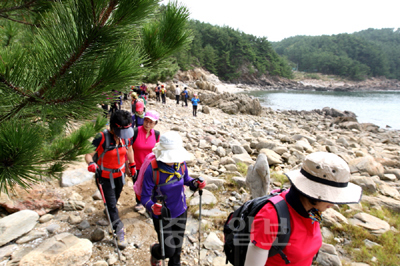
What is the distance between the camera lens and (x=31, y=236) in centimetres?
295

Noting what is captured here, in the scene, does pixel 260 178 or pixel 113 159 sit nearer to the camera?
pixel 113 159

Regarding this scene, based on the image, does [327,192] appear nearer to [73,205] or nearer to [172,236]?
[172,236]

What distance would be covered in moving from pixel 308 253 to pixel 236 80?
77958 mm

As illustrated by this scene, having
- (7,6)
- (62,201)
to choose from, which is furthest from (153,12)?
(62,201)

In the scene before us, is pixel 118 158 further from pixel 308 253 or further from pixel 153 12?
pixel 308 253

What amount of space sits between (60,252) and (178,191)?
65.4 inches

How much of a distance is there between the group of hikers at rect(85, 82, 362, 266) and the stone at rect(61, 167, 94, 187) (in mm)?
1572

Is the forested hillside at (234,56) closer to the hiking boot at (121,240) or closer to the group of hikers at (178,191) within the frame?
the group of hikers at (178,191)

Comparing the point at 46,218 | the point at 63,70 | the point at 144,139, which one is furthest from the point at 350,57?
the point at 63,70

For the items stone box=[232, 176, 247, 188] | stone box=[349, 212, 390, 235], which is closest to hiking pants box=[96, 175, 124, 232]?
stone box=[232, 176, 247, 188]

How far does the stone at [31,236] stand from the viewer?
112 inches

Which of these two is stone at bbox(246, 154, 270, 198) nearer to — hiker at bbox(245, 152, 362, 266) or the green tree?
hiker at bbox(245, 152, 362, 266)

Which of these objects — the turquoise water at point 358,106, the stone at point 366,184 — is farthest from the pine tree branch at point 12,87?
the turquoise water at point 358,106

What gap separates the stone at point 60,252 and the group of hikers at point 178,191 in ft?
1.66
